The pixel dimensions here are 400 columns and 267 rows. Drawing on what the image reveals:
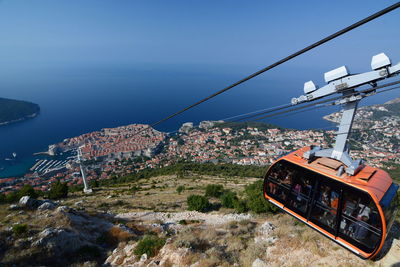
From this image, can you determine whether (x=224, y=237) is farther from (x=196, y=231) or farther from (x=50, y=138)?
(x=50, y=138)

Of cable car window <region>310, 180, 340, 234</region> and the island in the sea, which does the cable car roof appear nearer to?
cable car window <region>310, 180, 340, 234</region>

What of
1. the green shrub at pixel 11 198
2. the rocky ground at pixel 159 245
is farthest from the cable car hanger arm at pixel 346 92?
the green shrub at pixel 11 198

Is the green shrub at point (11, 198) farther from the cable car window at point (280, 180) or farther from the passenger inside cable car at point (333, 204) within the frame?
the passenger inside cable car at point (333, 204)

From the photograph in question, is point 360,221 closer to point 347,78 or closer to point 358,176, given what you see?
point 358,176

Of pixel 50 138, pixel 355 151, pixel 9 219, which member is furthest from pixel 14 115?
pixel 355 151

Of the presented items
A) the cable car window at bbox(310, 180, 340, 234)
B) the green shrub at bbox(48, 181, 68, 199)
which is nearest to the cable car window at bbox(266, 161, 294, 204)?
the cable car window at bbox(310, 180, 340, 234)

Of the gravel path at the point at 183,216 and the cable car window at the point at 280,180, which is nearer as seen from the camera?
the cable car window at the point at 280,180

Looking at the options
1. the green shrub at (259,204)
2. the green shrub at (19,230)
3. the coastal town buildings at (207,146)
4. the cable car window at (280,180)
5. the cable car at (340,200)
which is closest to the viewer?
the cable car at (340,200)

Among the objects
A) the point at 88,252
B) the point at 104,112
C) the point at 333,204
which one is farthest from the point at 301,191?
the point at 104,112
